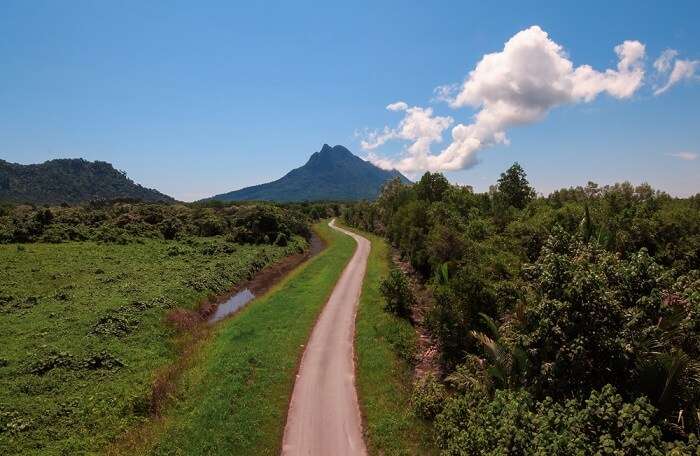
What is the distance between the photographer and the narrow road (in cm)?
1725

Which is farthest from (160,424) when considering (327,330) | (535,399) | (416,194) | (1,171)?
(1,171)

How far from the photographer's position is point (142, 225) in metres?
79.8

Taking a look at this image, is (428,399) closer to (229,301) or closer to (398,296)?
(398,296)

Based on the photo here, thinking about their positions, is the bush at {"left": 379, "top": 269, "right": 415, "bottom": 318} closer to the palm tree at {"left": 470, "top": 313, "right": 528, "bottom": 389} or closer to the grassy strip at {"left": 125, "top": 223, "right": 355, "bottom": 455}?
the grassy strip at {"left": 125, "top": 223, "right": 355, "bottom": 455}

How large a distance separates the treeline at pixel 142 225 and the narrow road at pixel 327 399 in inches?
1955

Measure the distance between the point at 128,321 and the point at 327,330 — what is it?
1530 cm

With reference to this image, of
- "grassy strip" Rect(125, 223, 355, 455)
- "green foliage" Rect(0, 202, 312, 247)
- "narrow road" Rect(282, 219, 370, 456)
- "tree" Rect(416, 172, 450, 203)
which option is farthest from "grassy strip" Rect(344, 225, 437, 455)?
"green foliage" Rect(0, 202, 312, 247)

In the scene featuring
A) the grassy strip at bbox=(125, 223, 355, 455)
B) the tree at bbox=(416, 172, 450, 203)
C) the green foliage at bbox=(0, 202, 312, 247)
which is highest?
the tree at bbox=(416, 172, 450, 203)

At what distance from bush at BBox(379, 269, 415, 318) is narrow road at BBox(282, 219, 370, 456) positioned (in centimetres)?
333

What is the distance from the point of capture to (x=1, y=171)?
195625 mm

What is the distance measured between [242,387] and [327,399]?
4.75m

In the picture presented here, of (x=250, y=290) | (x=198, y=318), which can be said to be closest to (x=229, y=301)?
(x=250, y=290)

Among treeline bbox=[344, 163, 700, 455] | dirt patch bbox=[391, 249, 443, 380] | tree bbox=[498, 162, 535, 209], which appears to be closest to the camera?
treeline bbox=[344, 163, 700, 455]

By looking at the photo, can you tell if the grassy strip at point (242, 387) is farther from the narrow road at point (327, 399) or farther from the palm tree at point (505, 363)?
the palm tree at point (505, 363)
